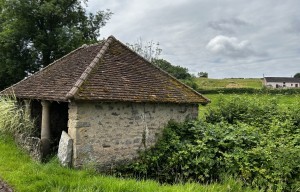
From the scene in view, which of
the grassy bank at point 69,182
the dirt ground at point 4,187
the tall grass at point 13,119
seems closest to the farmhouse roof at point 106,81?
the tall grass at point 13,119

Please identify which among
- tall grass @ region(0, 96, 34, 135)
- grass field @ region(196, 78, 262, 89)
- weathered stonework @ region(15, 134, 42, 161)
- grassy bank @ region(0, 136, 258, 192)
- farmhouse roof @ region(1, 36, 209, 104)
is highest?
grass field @ region(196, 78, 262, 89)

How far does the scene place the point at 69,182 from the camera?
6.83 metres

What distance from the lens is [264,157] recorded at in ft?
26.4

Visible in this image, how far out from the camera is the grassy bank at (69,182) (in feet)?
21.7

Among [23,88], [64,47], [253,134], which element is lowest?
[253,134]

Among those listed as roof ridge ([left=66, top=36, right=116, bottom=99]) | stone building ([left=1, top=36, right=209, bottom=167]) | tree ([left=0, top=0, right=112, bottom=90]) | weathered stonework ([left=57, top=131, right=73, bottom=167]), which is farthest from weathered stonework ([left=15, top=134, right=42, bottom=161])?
tree ([left=0, top=0, right=112, bottom=90])

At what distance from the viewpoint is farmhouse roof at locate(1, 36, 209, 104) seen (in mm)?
9031

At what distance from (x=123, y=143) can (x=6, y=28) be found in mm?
17422

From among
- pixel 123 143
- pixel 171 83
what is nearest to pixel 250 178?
pixel 123 143

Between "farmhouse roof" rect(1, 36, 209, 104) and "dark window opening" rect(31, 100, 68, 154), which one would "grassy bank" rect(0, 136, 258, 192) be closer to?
"farmhouse roof" rect(1, 36, 209, 104)

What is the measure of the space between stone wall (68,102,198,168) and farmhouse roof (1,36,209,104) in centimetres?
33

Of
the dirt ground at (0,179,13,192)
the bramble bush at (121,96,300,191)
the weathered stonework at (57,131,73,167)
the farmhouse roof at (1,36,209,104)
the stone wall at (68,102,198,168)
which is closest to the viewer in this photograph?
the dirt ground at (0,179,13,192)

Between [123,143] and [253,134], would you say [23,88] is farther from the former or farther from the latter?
[253,134]

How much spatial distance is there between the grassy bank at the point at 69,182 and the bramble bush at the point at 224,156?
921 mm
